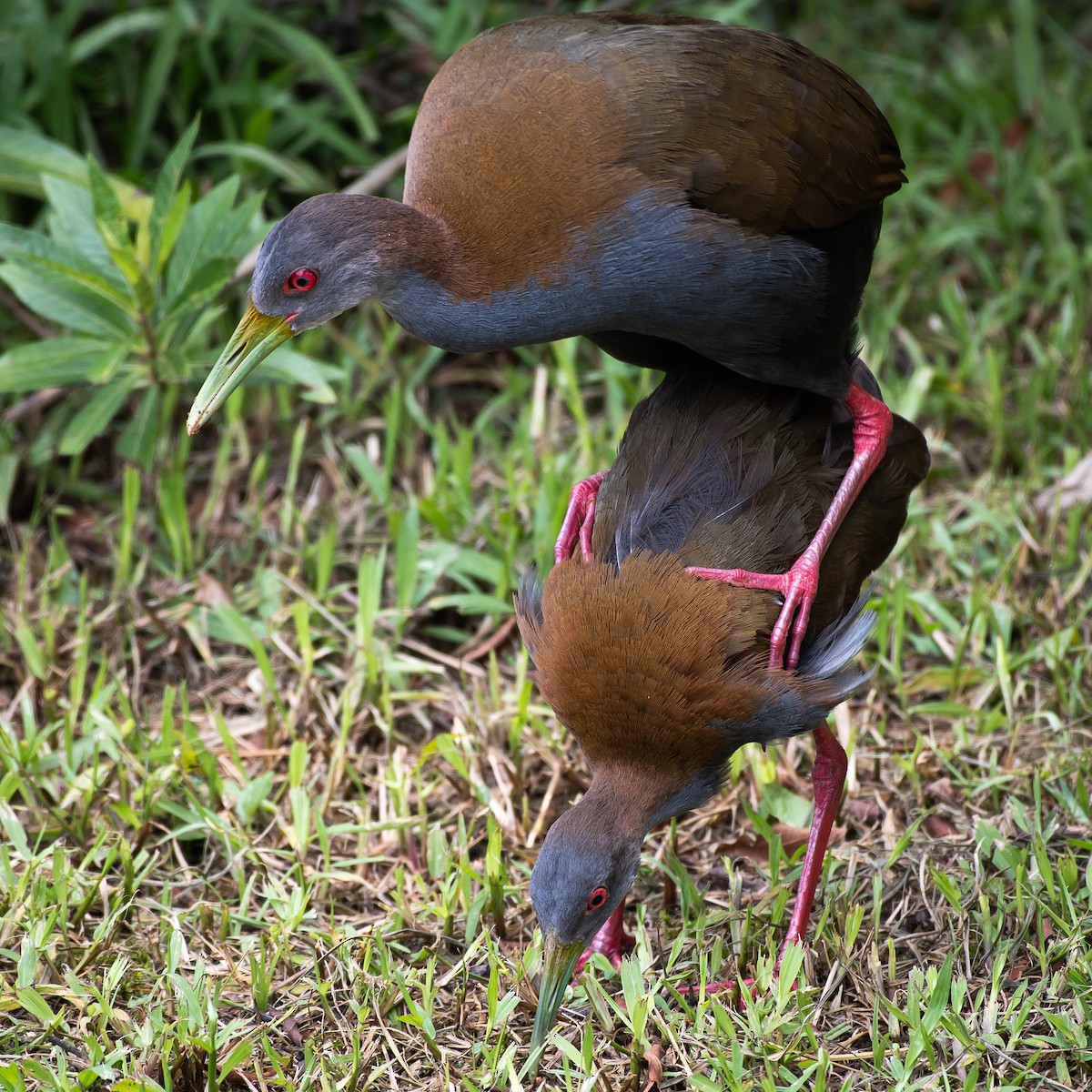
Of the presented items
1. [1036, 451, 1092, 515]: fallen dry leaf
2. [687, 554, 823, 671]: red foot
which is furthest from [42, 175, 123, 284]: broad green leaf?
[1036, 451, 1092, 515]: fallen dry leaf

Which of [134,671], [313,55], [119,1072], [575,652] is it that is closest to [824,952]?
[575,652]

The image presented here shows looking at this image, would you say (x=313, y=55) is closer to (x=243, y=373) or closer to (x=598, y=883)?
(x=243, y=373)

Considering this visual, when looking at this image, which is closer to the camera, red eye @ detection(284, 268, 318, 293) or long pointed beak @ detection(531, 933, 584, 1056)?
long pointed beak @ detection(531, 933, 584, 1056)

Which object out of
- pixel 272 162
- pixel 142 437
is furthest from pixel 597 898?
pixel 272 162

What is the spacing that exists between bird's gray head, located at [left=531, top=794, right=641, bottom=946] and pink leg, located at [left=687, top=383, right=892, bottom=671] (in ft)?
1.72

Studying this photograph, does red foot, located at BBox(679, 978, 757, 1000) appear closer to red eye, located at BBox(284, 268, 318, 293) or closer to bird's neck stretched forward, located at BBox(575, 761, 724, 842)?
bird's neck stretched forward, located at BBox(575, 761, 724, 842)

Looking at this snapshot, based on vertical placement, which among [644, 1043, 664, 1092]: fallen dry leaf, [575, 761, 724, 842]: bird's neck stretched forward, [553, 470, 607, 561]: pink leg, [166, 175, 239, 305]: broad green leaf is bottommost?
[644, 1043, 664, 1092]: fallen dry leaf

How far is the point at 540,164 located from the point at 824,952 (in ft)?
6.33

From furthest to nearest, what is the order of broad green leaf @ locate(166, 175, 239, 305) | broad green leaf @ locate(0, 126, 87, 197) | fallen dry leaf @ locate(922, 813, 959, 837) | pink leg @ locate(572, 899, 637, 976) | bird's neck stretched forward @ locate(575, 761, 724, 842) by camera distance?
broad green leaf @ locate(0, 126, 87, 197), broad green leaf @ locate(166, 175, 239, 305), fallen dry leaf @ locate(922, 813, 959, 837), pink leg @ locate(572, 899, 637, 976), bird's neck stretched forward @ locate(575, 761, 724, 842)

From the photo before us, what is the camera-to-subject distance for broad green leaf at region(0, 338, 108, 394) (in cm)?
459

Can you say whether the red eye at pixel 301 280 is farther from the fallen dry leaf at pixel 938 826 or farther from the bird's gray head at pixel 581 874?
the fallen dry leaf at pixel 938 826

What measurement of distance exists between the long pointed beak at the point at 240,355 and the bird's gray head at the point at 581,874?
125 cm

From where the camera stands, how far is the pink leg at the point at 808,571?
329cm

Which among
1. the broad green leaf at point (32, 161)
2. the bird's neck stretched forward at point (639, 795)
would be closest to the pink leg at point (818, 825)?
the bird's neck stretched forward at point (639, 795)
